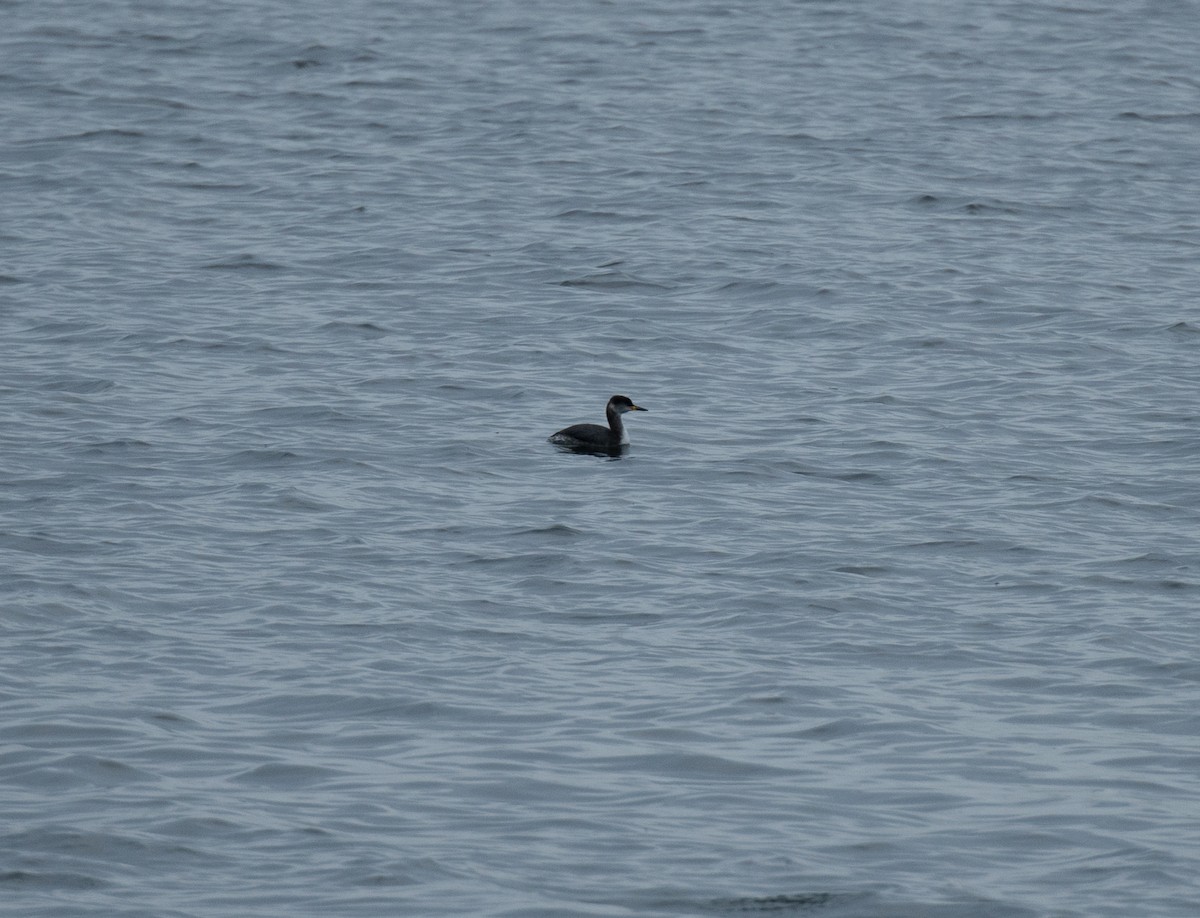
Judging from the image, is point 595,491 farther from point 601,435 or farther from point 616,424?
point 616,424

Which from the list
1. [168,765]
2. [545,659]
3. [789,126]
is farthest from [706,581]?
[789,126]

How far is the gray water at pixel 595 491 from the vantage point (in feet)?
31.1

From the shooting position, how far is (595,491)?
1574 cm

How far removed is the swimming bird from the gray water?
1.00 feet

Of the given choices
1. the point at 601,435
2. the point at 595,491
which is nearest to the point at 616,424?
the point at 601,435

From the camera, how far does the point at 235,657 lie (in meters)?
11.7

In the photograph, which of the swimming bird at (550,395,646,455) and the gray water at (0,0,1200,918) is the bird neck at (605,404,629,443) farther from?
the gray water at (0,0,1200,918)

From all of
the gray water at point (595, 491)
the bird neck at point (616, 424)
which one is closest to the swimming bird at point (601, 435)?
the bird neck at point (616, 424)

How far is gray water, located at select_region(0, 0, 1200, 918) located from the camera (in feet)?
31.1

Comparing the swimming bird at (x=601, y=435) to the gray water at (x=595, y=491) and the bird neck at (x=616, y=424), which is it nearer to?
the bird neck at (x=616, y=424)

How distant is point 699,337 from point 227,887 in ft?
40.2

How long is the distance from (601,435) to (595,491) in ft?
3.57

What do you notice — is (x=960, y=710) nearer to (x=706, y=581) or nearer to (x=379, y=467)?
(x=706, y=581)

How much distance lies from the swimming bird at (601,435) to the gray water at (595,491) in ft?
1.00
